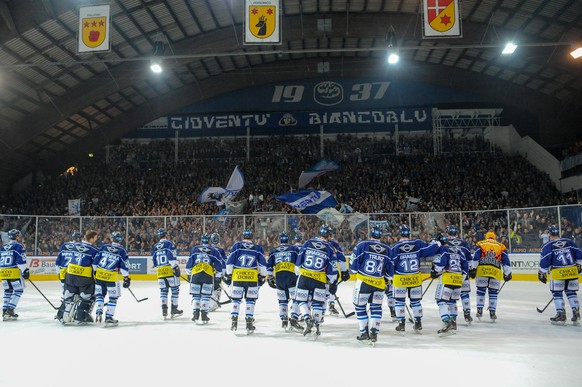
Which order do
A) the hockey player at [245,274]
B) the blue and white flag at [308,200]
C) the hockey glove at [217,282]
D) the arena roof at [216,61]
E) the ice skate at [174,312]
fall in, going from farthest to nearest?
1. the blue and white flag at [308,200]
2. the arena roof at [216,61]
3. the hockey glove at [217,282]
4. the ice skate at [174,312]
5. the hockey player at [245,274]

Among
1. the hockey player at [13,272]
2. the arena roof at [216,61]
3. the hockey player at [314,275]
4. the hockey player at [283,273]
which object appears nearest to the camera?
the hockey player at [314,275]

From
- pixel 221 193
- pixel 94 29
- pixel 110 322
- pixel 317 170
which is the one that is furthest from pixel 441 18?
pixel 317 170

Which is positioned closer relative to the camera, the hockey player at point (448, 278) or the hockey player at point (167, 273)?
the hockey player at point (448, 278)

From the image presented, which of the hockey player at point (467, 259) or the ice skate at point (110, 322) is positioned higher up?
the hockey player at point (467, 259)

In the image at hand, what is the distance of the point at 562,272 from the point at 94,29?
40.1 ft

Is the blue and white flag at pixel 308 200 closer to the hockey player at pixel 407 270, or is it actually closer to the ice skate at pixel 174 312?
the ice skate at pixel 174 312

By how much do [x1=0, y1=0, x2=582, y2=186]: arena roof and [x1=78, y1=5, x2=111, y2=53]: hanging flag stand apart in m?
4.29

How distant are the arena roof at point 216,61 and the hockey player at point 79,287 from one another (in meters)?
9.46

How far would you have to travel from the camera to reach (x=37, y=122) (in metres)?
26.6

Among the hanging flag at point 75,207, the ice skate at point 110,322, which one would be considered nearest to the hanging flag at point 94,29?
the ice skate at point 110,322

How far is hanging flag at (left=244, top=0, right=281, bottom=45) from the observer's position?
38.0ft

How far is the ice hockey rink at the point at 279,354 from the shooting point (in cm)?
533

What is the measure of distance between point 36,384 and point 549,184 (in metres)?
27.5

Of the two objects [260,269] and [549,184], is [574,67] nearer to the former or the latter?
[549,184]
